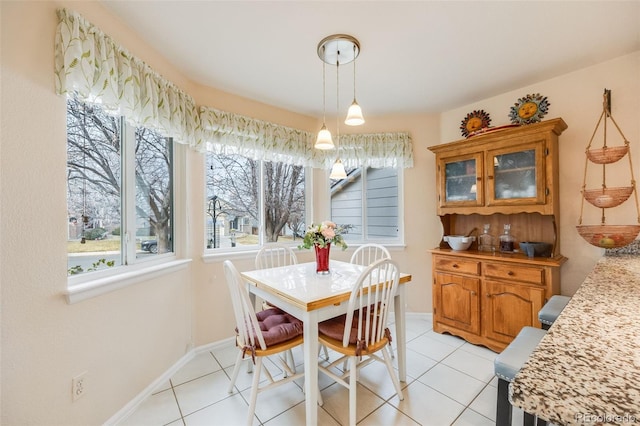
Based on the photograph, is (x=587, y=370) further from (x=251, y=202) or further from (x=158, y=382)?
(x=251, y=202)

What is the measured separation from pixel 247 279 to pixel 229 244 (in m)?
0.88

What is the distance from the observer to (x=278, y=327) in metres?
1.67

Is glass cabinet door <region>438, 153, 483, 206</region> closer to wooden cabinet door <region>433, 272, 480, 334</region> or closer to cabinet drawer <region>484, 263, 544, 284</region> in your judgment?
cabinet drawer <region>484, 263, 544, 284</region>

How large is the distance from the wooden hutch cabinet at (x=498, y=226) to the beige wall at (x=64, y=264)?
0.36 m

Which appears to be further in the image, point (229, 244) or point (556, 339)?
point (229, 244)

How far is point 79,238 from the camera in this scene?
1.49 m

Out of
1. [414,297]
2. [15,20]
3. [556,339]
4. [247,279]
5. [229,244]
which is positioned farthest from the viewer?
[414,297]

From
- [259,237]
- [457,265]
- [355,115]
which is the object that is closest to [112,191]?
[259,237]

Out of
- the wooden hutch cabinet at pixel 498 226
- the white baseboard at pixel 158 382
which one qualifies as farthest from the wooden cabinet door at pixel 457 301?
the white baseboard at pixel 158 382

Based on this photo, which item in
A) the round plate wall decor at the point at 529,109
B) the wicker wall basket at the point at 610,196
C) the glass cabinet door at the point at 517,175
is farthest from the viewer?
the round plate wall decor at the point at 529,109

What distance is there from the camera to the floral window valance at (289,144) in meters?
2.50

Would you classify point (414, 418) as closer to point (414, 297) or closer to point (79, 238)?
point (414, 297)

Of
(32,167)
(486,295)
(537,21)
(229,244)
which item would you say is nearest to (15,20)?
(32,167)

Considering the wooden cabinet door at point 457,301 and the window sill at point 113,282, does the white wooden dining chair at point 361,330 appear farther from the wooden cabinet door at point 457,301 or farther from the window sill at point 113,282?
the window sill at point 113,282
